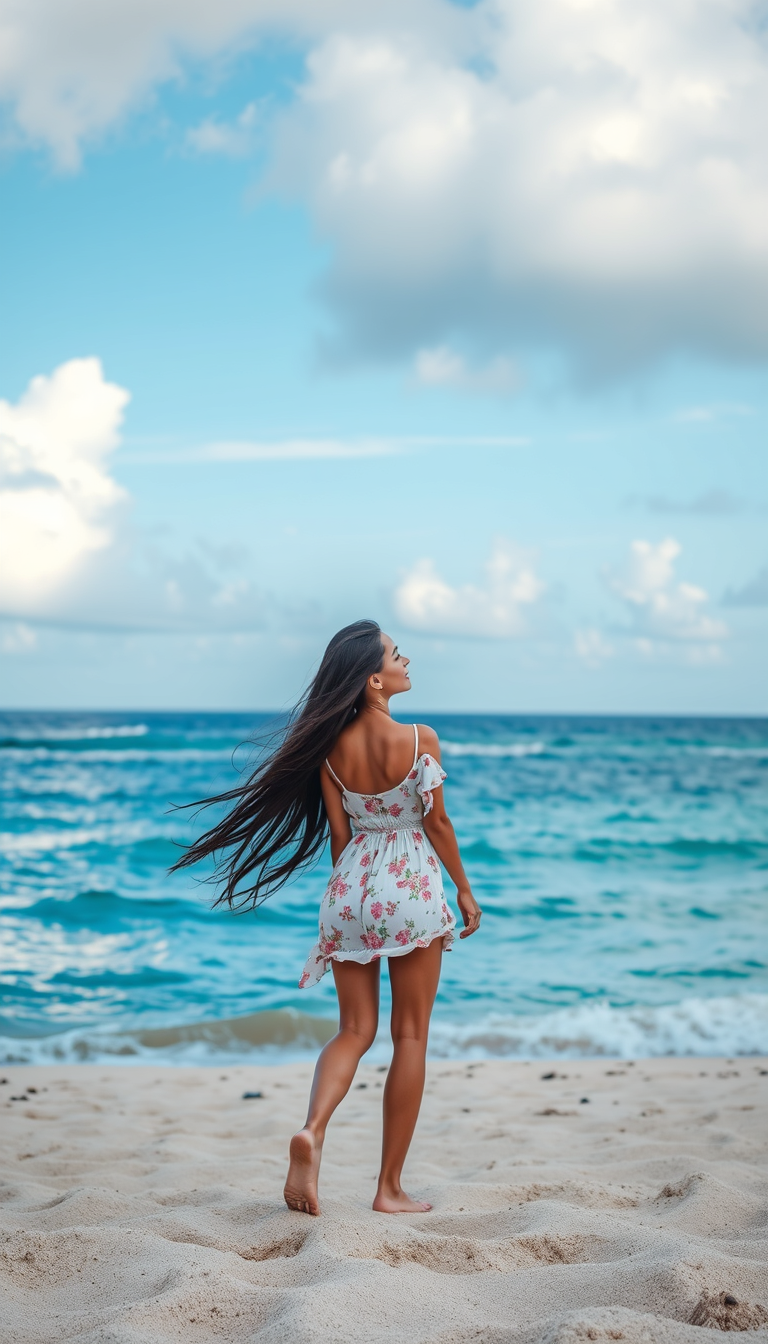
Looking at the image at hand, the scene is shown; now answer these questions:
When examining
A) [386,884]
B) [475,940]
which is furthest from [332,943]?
[475,940]

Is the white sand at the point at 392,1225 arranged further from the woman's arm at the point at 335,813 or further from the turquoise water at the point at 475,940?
the turquoise water at the point at 475,940

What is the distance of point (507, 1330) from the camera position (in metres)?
2.19

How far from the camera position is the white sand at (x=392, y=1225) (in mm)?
2281

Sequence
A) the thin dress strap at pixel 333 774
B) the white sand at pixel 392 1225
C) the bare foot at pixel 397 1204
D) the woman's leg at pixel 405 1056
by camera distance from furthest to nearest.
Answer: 1. the thin dress strap at pixel 333 774
2. the woman's leg at pixel 405 1056
3. the bare foot at pixel 397 1204
4. the white sand at pixel 392 1225

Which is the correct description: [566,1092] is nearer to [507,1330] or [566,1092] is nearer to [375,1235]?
[375,1235]

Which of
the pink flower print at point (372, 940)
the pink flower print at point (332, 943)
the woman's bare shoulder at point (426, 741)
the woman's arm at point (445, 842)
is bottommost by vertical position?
the pink flower print at point (332, 943)

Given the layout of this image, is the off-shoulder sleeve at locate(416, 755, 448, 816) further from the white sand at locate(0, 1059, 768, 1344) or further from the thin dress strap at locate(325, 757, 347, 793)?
the white sand at locate(0, 1059, 768, 1344)

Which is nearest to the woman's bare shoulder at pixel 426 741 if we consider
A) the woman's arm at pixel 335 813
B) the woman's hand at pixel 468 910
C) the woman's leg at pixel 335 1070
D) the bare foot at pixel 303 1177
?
the woman's arm at pixel 335 813

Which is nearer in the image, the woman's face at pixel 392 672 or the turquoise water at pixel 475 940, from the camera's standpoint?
the woman's face at pixel 392 672

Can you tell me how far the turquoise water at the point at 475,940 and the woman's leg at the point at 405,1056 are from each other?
1.00 meters

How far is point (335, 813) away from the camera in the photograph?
3627mm

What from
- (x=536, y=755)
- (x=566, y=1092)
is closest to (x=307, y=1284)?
(x=566, y=1092)

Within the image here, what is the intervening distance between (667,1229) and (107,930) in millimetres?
8690

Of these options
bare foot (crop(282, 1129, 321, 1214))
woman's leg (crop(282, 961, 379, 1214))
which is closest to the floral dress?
woman's leg (crop(282, 961, 379, 1214))
